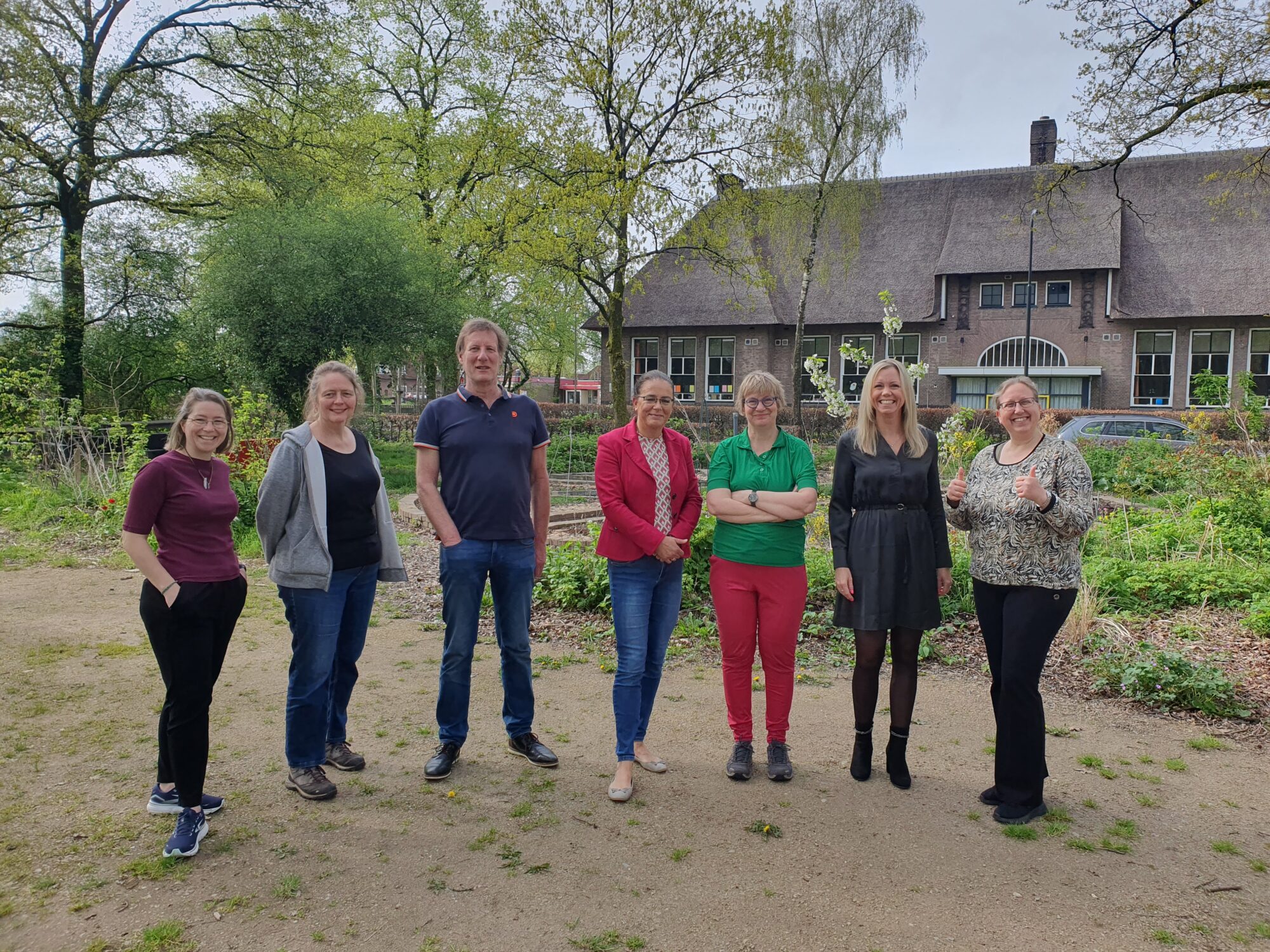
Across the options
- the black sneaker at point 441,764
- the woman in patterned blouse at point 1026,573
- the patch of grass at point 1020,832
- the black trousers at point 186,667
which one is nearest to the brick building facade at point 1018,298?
the woman in patterned blouse at point 1026,573

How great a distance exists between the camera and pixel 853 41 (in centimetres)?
2350

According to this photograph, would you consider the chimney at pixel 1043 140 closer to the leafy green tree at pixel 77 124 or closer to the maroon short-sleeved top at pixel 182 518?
the leafy green tree at pixel 77 124

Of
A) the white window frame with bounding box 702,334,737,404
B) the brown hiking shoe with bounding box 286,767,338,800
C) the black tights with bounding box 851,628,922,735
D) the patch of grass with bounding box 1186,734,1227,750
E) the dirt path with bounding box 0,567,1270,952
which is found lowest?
the dirt path with bounding box 0,567,1270,952

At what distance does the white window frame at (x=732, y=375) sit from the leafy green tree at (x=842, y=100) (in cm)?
792

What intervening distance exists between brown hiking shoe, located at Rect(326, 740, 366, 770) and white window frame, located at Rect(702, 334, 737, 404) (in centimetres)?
2885

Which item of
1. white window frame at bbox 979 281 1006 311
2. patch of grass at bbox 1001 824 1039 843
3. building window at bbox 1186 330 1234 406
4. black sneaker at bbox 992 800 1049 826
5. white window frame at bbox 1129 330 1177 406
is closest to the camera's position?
patch of grass at bbox 1001 824 1039 843

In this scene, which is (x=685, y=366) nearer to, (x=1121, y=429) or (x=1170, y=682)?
(x=1121, y=429)

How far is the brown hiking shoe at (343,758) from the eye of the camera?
3811mm

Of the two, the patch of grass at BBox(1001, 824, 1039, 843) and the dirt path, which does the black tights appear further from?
the patch of grass at BBox(1001, 824, 1039, 843)

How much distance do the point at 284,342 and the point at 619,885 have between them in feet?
52.5

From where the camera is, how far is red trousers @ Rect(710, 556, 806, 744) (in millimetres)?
3711

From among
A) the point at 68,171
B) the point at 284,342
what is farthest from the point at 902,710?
the point at 68,171

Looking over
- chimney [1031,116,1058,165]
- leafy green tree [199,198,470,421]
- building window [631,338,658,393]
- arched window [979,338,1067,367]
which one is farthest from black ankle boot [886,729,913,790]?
chimney [1031,116,1058,165]

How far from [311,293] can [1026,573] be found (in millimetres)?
16095
